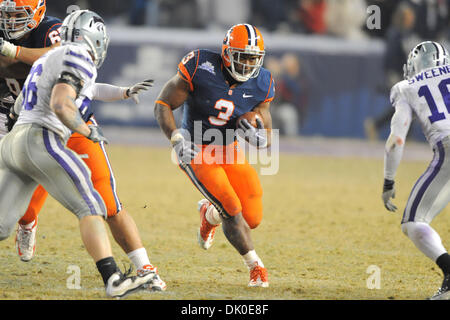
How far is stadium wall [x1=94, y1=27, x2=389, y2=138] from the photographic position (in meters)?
13.8

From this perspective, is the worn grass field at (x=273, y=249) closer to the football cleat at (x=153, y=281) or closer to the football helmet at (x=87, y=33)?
the football cleat at (x=153, y=281)

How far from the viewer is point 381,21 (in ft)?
45.6

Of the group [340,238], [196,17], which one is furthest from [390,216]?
[196,17]

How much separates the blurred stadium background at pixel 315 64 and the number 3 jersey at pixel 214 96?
831 cm

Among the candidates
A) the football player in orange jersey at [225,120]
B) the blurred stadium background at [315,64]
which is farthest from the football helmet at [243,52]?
the blurred stadium background at [315,64]

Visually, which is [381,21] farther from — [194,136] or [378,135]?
[194,136]

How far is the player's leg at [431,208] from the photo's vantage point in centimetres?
425

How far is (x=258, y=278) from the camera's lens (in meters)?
4.69

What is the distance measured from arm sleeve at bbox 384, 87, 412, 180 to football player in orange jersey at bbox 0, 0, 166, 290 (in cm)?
157

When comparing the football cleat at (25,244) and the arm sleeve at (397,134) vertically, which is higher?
the arm sleeve at (397,134)

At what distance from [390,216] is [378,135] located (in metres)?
6.58

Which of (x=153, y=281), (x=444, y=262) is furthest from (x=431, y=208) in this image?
(x=153, y=281)

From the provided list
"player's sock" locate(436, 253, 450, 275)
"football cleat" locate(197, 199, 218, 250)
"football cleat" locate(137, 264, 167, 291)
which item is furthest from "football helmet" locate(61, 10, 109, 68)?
"player's sock" locate(436, 253, 450, 275)

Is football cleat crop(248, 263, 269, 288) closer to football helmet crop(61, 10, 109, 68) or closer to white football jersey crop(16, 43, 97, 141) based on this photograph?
white football jersey crop(16, 43, 97, 141)
